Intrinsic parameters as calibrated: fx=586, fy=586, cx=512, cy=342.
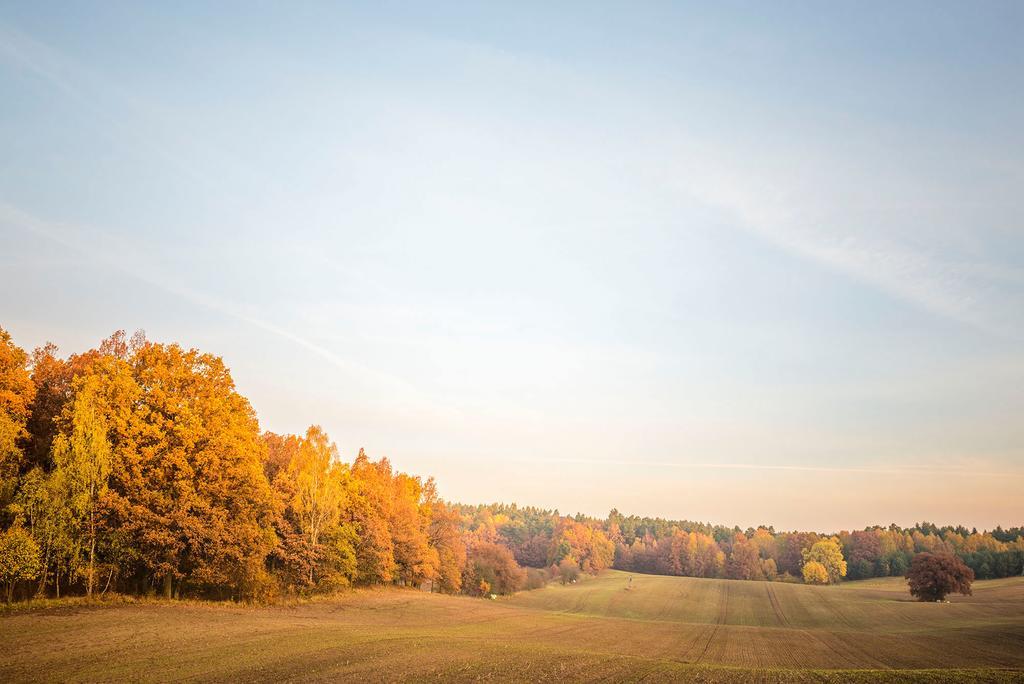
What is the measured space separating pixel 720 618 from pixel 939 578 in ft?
144

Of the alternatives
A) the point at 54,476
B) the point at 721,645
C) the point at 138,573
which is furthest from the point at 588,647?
the point at 54,476

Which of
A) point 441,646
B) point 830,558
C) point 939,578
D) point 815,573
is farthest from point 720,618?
point 830,558

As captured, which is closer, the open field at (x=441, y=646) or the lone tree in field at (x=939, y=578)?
the open field at (x=441, y=646)

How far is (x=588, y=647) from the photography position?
4125cm

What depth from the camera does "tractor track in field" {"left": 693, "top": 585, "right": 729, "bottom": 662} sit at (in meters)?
44.3

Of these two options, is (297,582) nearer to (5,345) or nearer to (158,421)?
(158,421)

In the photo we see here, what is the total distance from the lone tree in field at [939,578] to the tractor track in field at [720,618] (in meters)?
33.7

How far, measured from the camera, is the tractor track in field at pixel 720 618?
4427cm

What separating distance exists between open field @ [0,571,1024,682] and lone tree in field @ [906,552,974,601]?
24089 millimetres

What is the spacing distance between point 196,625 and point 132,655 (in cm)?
1161

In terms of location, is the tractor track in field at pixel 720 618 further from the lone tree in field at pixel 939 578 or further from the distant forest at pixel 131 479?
the distant forest at pixel 131 479

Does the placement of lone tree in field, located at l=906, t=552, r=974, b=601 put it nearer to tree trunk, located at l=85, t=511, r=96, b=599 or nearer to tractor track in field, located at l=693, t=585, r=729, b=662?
tractor track in field, located at l=693, t=585, r=729, b=662

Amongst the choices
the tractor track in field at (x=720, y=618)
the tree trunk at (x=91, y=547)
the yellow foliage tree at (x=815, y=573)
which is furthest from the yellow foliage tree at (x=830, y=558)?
the tree trunk at (x=91, y=547)

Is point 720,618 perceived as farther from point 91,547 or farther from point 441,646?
point 91,547
